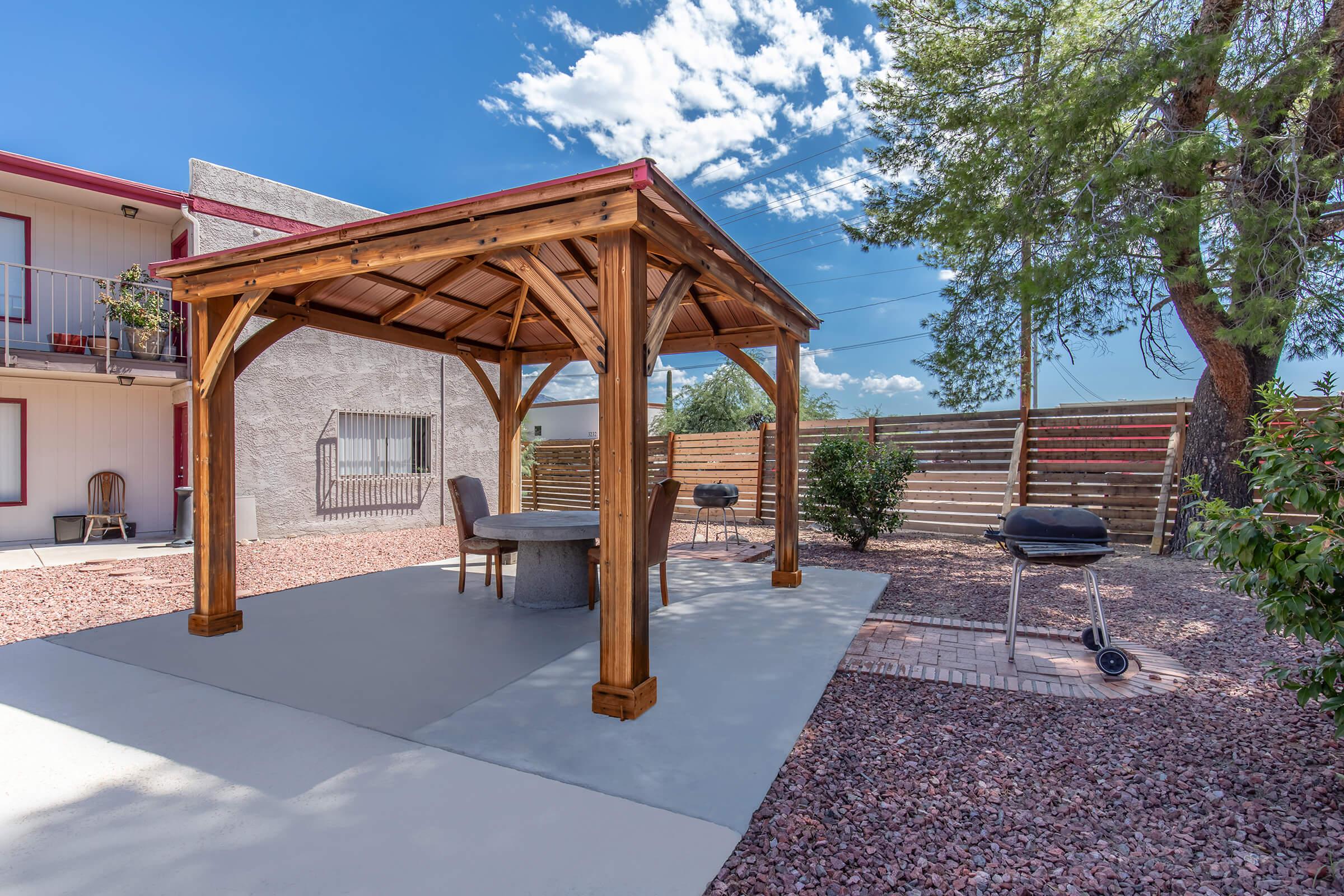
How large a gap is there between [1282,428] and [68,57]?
12778 mm

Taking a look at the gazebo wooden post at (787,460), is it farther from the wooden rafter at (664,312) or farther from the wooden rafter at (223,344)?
the wooden rafter at (223,344)

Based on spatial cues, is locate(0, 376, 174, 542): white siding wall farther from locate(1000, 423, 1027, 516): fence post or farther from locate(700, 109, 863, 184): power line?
locate(700, 109, 863, 184): power line

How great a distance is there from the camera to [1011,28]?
6.75 meters

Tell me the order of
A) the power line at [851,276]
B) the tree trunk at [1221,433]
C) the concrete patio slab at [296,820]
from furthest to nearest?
1. the power line at [851,276]
2. the tree trunk at [1221,433]
3. the concrete patio slab at [296,820]

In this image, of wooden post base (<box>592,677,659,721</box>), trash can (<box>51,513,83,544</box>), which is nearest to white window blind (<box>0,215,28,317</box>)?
trash can (<box>51,513,83,544</box>)

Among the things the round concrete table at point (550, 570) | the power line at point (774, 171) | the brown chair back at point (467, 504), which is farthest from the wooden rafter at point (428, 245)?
the power line at point (774, 171)

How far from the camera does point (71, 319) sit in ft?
28.0

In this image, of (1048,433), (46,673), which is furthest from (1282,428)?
(1048,433)

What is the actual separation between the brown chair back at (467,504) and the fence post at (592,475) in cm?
612

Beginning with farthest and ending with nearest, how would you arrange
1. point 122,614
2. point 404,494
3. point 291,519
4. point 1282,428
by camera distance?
point 404,494 → point 291,519 → point 122,614 → point 1282,428

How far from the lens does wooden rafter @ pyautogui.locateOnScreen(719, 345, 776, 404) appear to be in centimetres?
560

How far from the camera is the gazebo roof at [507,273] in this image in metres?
2.92

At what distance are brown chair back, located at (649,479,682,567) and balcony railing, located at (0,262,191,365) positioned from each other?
797 cm

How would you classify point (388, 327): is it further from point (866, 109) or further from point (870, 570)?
point (866, 109)
